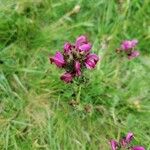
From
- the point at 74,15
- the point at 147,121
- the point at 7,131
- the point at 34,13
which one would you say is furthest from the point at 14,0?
the point at 147,121

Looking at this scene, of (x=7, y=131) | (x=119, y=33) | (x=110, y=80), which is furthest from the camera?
(x=119, y=33)

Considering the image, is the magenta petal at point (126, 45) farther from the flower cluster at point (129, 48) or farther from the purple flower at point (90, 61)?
the purple flower at point (90, 61)

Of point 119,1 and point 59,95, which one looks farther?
point 119,1

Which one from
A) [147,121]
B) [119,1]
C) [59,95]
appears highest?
[119,1]

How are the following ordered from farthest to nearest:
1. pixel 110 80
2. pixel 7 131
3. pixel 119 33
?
pixel 119 33, pixel 110 80, pixel 7 131

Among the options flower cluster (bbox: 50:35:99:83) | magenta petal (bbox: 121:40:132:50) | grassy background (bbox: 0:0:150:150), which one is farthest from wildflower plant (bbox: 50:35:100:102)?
magenta petal (bbox: 121:40:132:50)

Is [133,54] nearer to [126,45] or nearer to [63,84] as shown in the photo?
[126,45]

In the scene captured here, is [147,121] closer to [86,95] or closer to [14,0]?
[86,95]

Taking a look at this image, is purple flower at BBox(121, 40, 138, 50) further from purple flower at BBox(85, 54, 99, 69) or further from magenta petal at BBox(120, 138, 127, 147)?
magenta petal at BBox(120, 138, 127, 147)
